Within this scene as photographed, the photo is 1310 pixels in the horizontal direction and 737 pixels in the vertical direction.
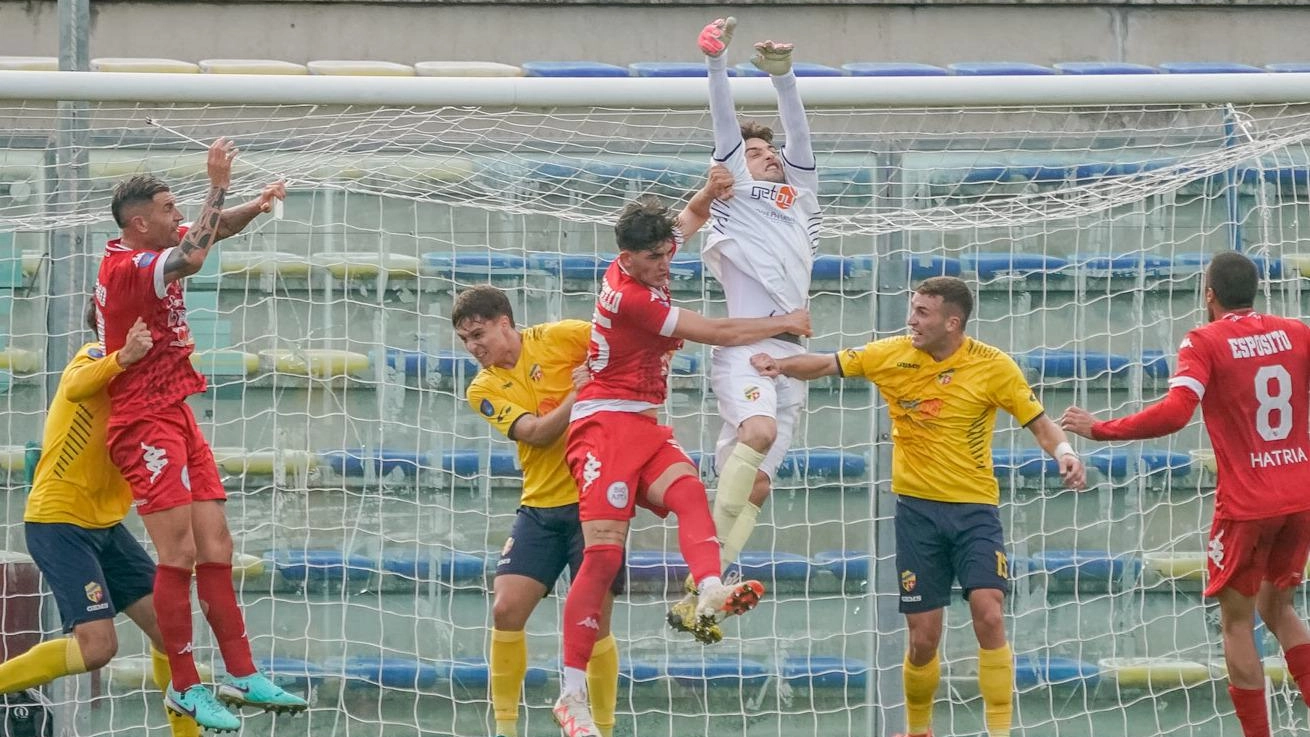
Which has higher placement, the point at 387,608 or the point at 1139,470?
the point at 1139,470

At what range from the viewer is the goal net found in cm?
756

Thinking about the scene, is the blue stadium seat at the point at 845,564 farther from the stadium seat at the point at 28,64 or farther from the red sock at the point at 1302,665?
the stadium seat at the point at 28,64

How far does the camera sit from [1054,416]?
793cm

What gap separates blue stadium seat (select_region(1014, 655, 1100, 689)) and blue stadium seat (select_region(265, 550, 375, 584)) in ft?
10.2

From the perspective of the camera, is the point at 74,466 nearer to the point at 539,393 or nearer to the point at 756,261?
the point at 539,393

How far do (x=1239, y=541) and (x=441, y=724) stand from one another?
375 centimetres

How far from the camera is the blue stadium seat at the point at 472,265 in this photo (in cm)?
778

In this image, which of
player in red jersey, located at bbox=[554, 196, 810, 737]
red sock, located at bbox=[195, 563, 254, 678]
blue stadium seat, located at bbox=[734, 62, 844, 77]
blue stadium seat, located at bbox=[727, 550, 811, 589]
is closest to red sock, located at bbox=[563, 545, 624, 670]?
player in red jersey, located at bbox=[554, 196, 810, 737]

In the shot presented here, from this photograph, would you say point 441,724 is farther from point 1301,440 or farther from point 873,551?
point 1301,440

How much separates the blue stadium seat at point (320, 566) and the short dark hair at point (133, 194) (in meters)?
2.28

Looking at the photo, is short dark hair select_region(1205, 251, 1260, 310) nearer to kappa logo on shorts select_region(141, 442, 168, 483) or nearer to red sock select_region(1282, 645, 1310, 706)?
red sock select_region(1282, 645, 1310, 706)

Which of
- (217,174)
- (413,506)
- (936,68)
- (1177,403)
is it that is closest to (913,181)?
(936,68)

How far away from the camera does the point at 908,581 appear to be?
20.5 ft

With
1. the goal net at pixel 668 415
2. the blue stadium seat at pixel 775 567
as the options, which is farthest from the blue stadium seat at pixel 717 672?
the blue stadium seat at pixel 775 567
